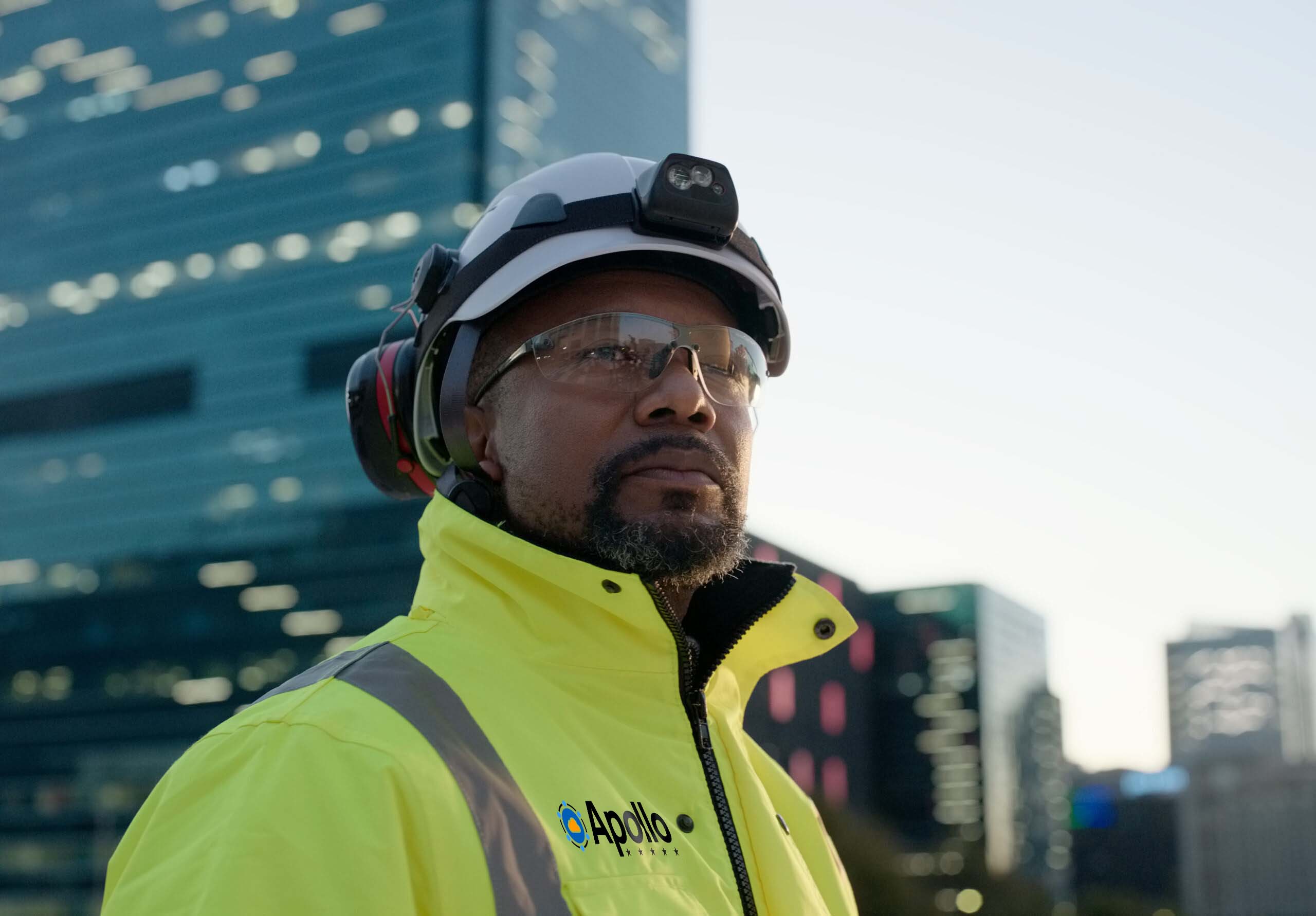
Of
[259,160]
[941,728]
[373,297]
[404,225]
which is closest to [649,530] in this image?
[373,297]

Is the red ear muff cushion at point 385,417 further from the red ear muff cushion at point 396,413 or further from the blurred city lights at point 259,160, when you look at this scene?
the blurred city lights at point 259,160

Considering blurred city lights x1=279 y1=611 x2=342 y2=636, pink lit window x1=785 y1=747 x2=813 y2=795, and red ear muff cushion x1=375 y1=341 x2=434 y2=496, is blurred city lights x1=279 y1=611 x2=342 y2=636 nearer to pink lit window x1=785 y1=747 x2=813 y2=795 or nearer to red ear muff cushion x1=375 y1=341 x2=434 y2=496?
pink lit window x1=785 y1=747 x2=813 y2=795

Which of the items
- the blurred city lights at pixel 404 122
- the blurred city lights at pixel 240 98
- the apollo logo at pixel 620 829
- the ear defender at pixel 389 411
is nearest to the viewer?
the apollo logo at pixel 620 829

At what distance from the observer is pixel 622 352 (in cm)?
227

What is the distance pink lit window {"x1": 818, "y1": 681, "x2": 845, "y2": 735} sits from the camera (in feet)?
273

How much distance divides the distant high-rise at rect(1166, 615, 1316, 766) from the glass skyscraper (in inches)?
5533

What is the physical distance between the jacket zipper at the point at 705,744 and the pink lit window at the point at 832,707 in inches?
3256

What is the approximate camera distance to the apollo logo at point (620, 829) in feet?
5.43

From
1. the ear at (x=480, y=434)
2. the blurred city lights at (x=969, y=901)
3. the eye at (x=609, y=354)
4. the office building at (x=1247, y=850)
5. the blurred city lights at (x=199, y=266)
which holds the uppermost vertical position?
the blurred city lights at (x=199, y=266)

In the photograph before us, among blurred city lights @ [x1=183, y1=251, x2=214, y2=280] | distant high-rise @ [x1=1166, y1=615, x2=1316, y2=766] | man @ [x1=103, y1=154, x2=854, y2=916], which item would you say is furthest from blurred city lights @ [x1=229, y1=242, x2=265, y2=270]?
distant high-rise @ [x1=1166, y1=615, x2=1316, y2=766]

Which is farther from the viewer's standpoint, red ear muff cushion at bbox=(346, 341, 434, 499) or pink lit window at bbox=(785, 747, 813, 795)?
pink lit window at bbox=(785, 747, 813, 795)

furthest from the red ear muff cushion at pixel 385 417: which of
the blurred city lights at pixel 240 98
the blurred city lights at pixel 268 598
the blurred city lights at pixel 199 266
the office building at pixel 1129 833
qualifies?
the office building at pixel 1129 833

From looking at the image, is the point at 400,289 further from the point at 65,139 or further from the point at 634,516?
the point at 634,516

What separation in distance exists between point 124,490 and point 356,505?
18308 mm
